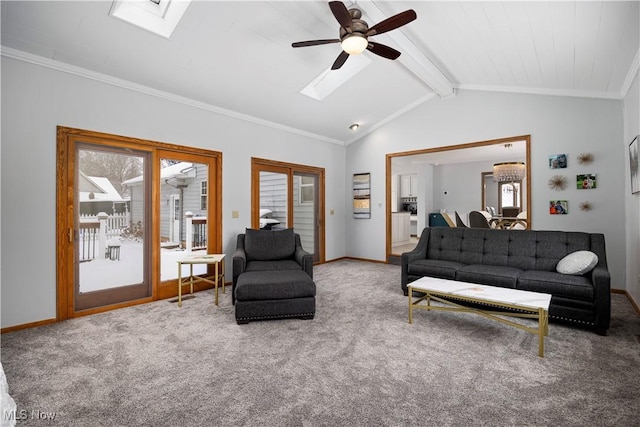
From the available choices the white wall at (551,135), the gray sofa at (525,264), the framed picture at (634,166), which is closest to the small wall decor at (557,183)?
the white wall at (551,135)

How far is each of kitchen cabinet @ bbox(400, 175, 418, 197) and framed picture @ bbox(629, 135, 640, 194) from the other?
7628mm

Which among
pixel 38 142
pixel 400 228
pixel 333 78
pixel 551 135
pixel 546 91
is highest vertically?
pixel 333 78

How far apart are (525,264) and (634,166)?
1529 mm

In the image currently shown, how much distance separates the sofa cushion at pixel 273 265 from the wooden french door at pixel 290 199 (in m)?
1.27

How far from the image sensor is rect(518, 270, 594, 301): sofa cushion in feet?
9.72

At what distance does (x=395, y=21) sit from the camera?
269cm

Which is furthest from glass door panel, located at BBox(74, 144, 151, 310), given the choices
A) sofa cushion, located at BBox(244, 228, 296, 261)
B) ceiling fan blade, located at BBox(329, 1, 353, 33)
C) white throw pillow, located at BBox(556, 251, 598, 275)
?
white throw pillow, located at BBox(556, 251, 598, 275)

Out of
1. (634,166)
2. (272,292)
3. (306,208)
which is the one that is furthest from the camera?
(306,208)

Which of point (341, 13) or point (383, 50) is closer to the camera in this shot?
point (341, 13)

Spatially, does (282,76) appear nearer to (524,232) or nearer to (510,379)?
(524,232)

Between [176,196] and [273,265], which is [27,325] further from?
[273,265]

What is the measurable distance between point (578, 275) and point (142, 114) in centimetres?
520

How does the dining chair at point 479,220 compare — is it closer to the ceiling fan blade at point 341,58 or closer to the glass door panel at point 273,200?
the glass door panel at point 273,200

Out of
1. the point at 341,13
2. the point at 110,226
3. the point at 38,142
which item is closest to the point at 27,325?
the point at 110,226
